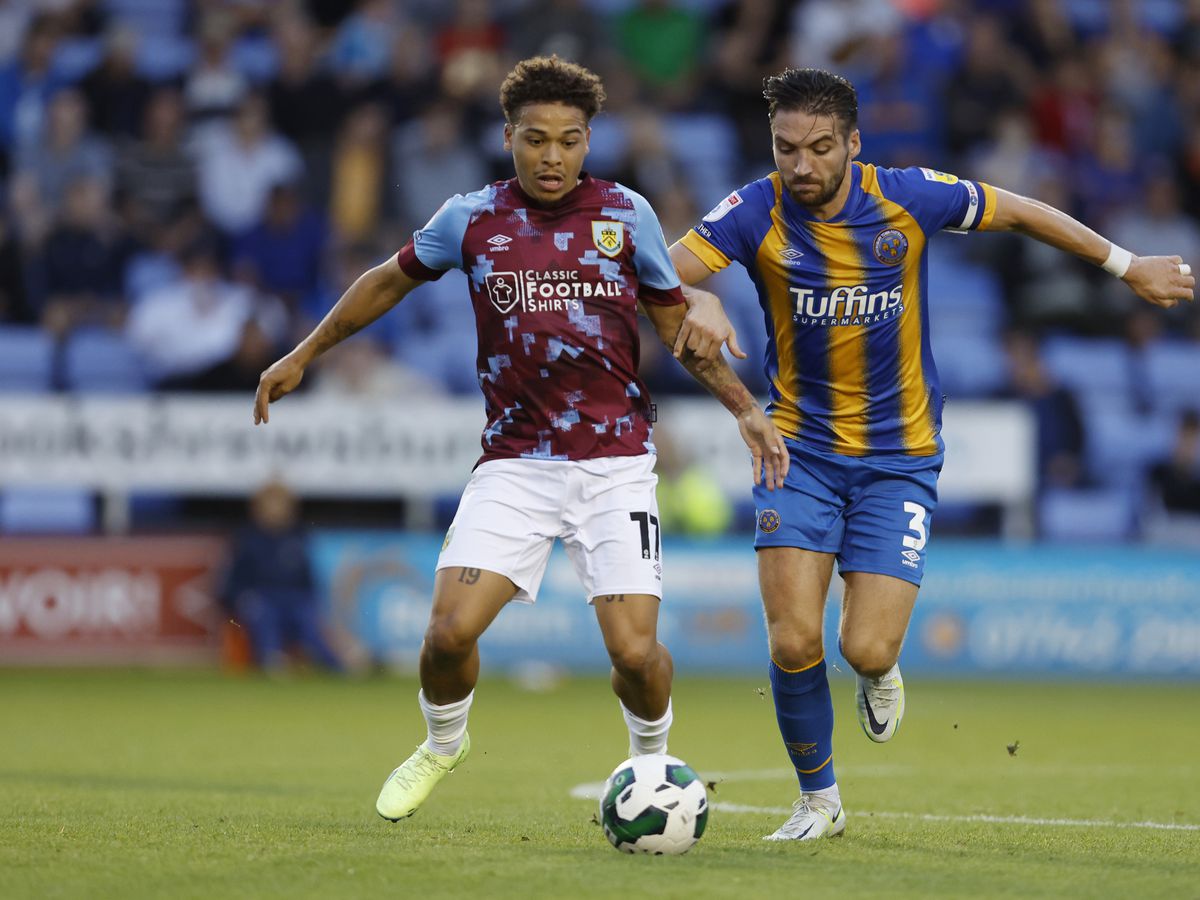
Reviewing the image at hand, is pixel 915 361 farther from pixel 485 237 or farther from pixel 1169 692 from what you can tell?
pixel 1169 692

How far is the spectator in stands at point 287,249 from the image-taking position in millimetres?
16578

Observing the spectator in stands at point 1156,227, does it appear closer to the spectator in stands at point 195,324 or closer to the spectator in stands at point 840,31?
the spectator in stands at point 840,31

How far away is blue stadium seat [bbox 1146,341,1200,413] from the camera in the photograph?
1702 cm

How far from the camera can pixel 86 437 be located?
48.6 ft

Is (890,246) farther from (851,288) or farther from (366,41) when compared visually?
(366,41)

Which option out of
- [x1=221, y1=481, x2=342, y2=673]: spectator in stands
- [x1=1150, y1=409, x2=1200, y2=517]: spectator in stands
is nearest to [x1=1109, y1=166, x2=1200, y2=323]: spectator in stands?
[x1=1150, y1=409, x2=1200, y2=517]: spectator in stands

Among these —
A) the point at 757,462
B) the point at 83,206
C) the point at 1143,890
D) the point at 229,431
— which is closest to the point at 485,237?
the point at 757,462

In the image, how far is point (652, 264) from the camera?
6430 mm

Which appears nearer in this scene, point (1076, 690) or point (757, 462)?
point (757, 462)

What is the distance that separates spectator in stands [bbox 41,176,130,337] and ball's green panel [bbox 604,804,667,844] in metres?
11.1

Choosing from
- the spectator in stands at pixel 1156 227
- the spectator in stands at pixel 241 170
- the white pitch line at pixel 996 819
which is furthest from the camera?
the spectator in stands at pixel 1156 227

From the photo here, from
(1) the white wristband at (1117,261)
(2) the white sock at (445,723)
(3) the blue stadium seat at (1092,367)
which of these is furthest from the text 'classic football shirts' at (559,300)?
(3) the blue stadium seat at (1092,367)

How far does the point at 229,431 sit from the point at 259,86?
4.48 metres

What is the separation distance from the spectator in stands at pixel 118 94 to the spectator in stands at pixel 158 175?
0.48m
